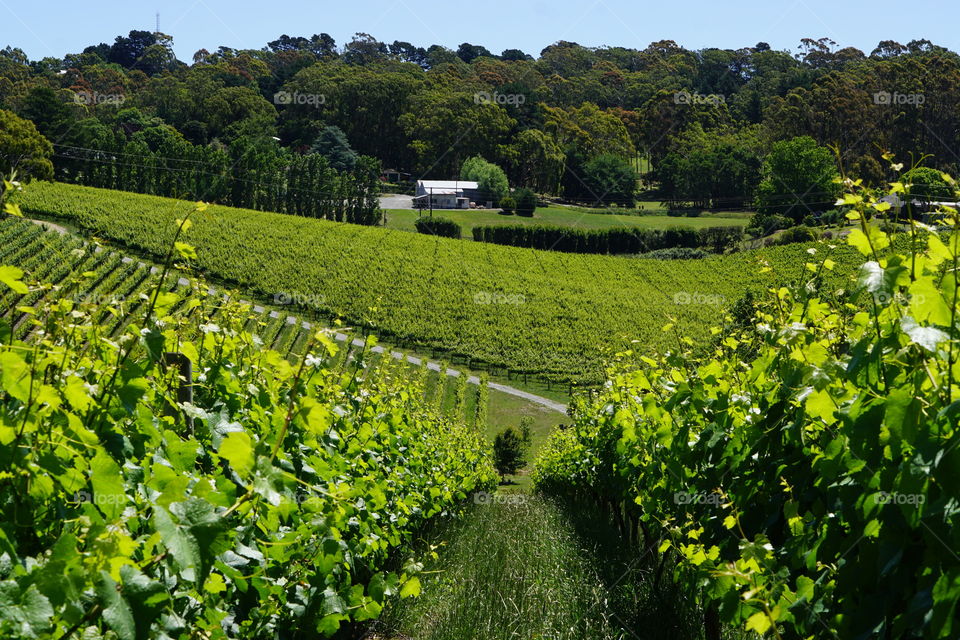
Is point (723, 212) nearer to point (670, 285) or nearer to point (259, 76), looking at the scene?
point (670, 285)

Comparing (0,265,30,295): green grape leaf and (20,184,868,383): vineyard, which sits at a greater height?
(0,265,30,295): green grape leaf

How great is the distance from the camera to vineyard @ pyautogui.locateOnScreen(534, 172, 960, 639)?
2.00m

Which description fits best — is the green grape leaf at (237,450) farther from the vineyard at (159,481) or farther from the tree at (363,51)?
the tree at (363,51)

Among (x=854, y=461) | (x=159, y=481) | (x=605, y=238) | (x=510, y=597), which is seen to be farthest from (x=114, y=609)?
(x=605, y=238)

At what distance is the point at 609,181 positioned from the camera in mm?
80438

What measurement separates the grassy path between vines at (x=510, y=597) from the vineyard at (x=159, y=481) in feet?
2.31

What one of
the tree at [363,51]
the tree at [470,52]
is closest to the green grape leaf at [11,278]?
the tree at [363,51]

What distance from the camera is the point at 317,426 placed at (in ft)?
9.57

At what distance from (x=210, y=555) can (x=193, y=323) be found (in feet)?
8.06

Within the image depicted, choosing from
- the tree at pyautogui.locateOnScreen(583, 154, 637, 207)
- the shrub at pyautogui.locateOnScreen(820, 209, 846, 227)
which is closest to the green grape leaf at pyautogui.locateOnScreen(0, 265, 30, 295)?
the shrub at pyautogui.locateOnScreen(820, 209, 846, 227)

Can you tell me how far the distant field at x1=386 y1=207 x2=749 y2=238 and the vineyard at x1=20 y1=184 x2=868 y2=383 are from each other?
9052 mm

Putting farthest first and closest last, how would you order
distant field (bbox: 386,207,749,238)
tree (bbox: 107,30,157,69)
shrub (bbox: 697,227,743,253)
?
tree (bbox: 107,30,157,69) → distant field (bbox: 386,207,749,238) → shrub (bbox: 697,227,743,253)

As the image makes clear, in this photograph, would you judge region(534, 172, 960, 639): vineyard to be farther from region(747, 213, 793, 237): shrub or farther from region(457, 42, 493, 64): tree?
region(457, 42, 493, 64): tree

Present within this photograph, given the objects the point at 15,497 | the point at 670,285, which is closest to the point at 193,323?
the point at 15,497
